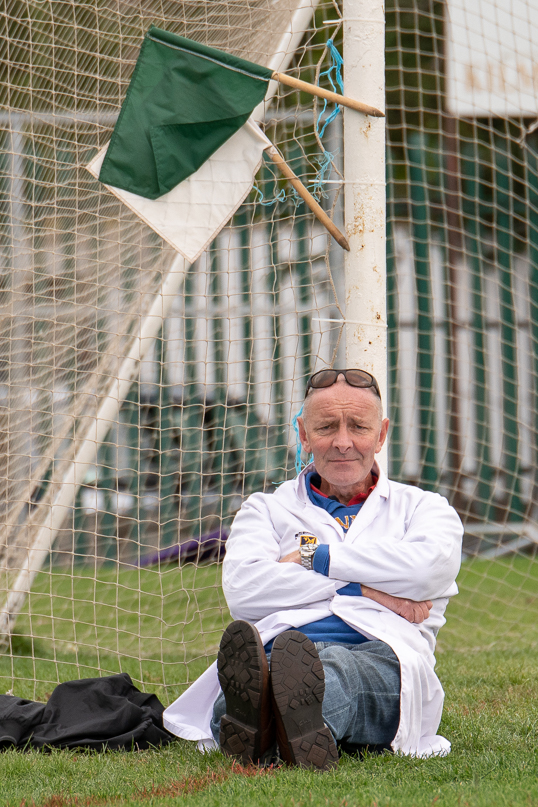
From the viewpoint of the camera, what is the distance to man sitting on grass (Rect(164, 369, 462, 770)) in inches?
99.9

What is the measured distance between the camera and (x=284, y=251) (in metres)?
7.79

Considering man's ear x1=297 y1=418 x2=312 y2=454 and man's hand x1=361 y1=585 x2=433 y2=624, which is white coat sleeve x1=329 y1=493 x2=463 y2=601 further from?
man's ear x1=297 y1=418 x2=312 y2=454

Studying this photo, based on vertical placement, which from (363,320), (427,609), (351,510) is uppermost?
(363,320)

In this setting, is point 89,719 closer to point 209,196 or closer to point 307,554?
point 307,554

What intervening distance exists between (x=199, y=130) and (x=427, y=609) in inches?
80.8

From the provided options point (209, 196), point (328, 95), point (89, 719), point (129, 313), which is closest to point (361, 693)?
point (89, 719)

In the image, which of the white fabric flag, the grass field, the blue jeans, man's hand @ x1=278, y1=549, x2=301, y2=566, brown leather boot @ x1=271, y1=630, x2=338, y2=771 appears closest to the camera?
the grass field

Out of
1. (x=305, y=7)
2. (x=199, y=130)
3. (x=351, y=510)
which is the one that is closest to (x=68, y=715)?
(x=351, y=510)

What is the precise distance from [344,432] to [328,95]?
144 centimetres

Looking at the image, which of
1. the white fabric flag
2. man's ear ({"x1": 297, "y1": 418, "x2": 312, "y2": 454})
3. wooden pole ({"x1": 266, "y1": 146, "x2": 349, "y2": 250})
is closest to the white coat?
man's ear ({"x1": 297, "y1": 418, "x2": 312, "y2": 454})

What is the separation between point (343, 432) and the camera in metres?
3.15

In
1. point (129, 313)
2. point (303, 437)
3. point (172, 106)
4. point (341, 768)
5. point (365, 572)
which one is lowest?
point (341, 768)

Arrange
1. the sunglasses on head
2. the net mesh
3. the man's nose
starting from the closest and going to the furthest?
the man's nose → the sunglasses on head → the net mesh

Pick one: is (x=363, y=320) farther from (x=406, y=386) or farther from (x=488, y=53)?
(x=406, y=386)
